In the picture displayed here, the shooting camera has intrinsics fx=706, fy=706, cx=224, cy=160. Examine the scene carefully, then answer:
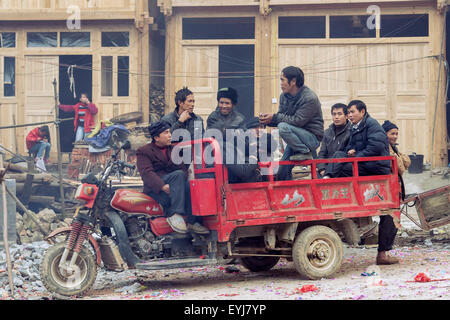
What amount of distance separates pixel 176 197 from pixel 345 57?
1240 centimetres

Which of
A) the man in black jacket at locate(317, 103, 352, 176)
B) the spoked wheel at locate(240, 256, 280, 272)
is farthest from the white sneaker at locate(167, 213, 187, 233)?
the man in black jacket at locate(317, 103, 352, 176)

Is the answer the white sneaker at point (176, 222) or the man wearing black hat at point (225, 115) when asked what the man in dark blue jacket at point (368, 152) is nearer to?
the man wearing black hat at point (225, 115)

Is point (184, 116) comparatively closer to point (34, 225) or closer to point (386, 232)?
point (386, 232)

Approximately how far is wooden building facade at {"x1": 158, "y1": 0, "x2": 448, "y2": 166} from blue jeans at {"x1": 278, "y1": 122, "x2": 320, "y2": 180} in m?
11.0

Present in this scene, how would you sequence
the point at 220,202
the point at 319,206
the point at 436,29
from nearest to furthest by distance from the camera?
the point at 220,202
the point at 319,206
the point at 436,29

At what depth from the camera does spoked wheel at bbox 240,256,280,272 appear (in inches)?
369

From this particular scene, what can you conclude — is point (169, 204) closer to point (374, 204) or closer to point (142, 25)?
point (374, 204)

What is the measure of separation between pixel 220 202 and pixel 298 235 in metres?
1.25

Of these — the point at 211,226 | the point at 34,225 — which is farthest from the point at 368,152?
the point at 34,225

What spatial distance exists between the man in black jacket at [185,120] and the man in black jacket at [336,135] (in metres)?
1.81

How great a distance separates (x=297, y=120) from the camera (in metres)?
8.45

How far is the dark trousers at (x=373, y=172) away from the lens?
29.3 feet

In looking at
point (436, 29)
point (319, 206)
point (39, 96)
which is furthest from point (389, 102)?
point (319, 206)

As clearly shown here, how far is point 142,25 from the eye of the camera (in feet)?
63.5
